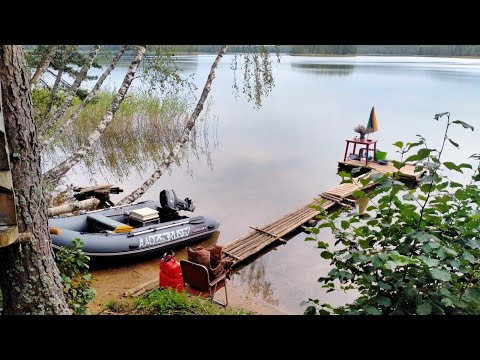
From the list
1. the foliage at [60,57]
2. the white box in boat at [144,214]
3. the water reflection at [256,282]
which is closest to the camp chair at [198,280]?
the water reflection at [256,282]

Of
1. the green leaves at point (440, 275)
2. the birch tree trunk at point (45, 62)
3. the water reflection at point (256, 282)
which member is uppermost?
the birch tree trunk at point (45, 62)

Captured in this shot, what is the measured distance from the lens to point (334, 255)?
6.37 ft

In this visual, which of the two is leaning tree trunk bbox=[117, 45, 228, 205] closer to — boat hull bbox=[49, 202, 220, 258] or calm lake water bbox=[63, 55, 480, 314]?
boat hull bbox=[49, 202, 220, 258]

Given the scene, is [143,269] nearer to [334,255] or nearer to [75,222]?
[75,222]

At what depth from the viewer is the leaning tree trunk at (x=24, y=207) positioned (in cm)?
244

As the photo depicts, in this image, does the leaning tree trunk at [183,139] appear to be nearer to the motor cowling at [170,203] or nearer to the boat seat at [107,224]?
the motor cowling at [170,203]

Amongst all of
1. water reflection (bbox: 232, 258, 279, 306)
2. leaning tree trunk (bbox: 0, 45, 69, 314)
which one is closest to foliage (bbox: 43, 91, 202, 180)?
water reflection (bbox: 232, 258, 279, 306)

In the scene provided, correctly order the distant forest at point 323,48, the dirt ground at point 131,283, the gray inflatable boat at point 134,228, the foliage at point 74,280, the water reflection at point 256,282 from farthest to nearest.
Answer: the gray inflatable boat at point 134,228
the water reflection at point 256,282
the dirt ground at point 131,283
the foliage at point 74,280
the distant forest at point 323,48

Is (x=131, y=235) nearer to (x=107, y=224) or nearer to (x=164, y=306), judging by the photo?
(x=107, y=224)

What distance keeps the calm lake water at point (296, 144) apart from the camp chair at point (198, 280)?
1.38m

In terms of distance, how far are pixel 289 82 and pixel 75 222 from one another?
69.4 feet

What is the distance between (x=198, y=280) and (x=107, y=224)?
2464 mm
